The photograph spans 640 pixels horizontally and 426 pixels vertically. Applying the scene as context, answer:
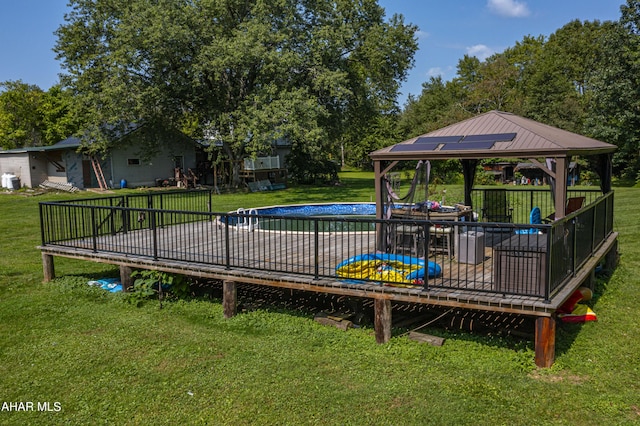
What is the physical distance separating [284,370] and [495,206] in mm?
7371

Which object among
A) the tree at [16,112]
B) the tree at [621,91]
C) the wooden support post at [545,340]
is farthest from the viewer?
the tree at [16,112]

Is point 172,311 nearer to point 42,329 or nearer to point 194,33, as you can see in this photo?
point 42,329

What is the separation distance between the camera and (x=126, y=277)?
8.51 meters

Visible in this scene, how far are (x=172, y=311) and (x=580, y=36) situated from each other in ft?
200

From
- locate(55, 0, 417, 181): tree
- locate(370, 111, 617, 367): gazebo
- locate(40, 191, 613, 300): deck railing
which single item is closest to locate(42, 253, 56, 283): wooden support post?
locate(40, 191, 613, 300): deck railing

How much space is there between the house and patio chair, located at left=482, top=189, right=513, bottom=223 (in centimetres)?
2231

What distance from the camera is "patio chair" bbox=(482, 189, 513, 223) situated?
11.2m

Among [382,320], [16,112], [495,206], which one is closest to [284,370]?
[382,320]

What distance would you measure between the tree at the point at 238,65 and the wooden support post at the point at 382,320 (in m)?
16.9

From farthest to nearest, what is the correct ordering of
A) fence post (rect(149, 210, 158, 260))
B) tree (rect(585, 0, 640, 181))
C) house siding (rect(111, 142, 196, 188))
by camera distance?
house siding (rect(111, 142, 196, 188)) < tree (rect(585, 0, 640, 181)) < fence post (rect(149, 210, 158, 260))

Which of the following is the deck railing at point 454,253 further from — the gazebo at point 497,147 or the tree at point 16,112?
the tree at point 16,112

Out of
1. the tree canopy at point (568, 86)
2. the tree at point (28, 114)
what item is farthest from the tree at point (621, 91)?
the tree at point (28, 114)

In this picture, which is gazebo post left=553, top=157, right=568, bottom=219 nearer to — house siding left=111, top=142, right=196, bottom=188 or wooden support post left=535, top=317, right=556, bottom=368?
wooden support post left=535, top=317, right=556, bottom=368

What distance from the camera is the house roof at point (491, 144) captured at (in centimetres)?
736
